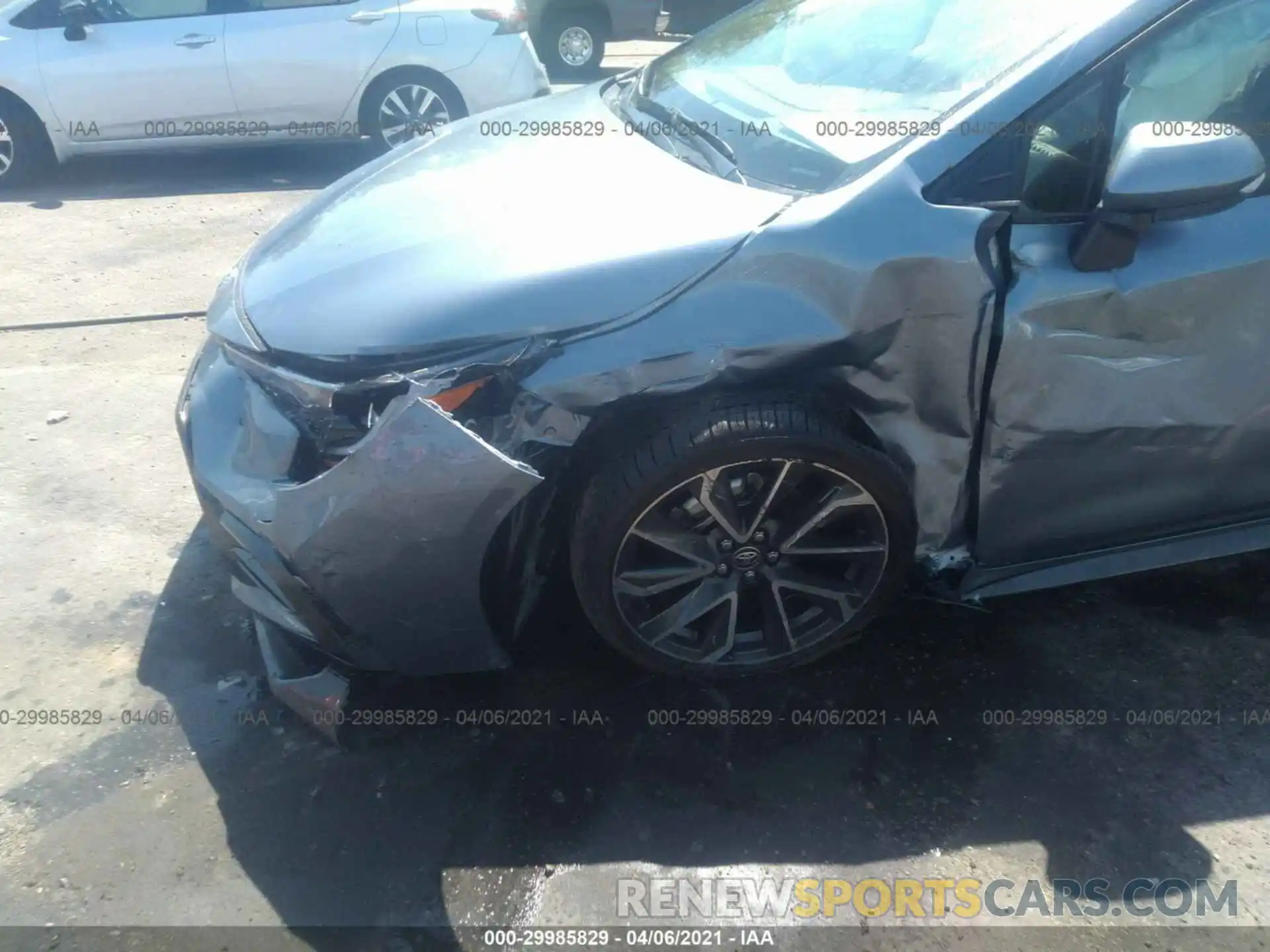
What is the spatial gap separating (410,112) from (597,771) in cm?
549

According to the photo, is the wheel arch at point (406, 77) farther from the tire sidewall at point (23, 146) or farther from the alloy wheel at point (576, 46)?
the alloy wheel at point (576, 46)

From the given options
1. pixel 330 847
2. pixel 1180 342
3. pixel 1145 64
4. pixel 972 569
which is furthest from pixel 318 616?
pixel 1145 64

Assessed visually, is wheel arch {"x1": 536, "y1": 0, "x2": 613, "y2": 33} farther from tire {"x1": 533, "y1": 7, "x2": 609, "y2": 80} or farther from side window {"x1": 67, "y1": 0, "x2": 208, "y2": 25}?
side window {"x1": 67, "y1": 0, "x2": 208, "y2": 25}

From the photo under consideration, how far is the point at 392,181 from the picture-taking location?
273 centimetres

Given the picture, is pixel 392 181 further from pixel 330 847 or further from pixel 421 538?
pixel 330 847

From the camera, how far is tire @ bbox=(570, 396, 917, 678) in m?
2.09

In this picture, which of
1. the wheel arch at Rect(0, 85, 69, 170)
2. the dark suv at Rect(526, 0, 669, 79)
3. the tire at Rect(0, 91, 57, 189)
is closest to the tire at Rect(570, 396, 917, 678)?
the wheel arch at Rect(0, 85, 69, 170)

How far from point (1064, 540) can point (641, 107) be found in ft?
5.69

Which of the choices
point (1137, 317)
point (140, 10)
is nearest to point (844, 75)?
point (1137, 317)

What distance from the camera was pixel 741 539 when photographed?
7.43ft

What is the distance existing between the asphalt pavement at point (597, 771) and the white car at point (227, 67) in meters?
4.29

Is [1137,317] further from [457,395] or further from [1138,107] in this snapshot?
[457,395]

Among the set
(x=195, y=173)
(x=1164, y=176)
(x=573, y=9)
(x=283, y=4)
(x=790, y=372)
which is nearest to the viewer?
(x=1164, y=176)

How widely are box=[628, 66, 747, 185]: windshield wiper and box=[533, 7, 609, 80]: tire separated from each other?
317 inches
